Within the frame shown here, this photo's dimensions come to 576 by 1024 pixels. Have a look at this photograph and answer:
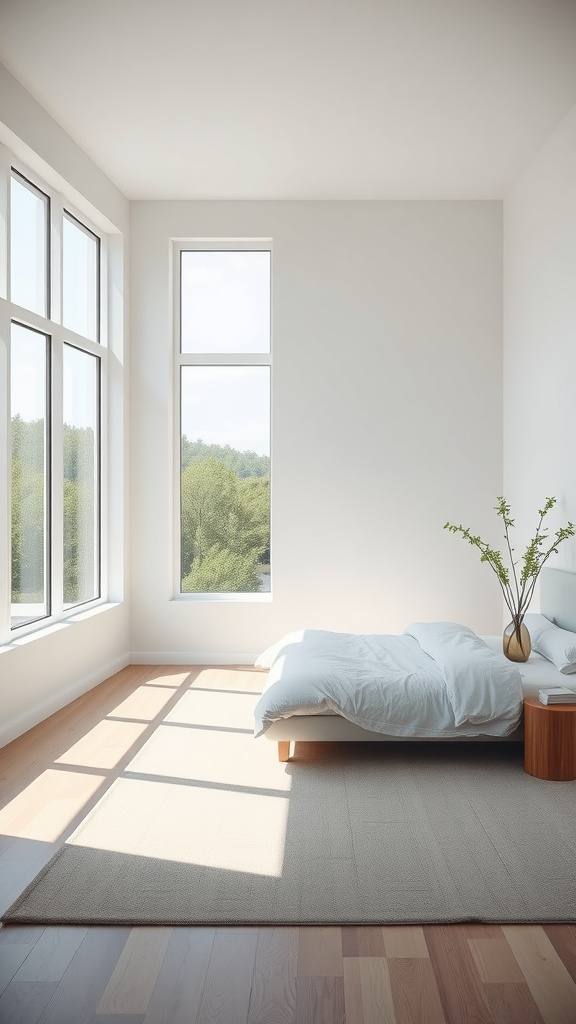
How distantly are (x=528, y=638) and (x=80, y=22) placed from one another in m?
3.83

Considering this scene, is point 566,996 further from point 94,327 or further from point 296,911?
point 94,327

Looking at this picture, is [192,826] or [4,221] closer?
[192,826]

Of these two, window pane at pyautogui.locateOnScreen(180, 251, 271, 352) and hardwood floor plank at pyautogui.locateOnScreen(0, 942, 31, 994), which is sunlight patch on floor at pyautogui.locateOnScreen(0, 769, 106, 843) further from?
window pane at pyautogui.locateOnScreen(180, 251, 271, 352)

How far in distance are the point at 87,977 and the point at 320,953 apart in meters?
0.64

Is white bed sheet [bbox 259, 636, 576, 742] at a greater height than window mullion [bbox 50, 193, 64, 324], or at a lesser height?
lesser

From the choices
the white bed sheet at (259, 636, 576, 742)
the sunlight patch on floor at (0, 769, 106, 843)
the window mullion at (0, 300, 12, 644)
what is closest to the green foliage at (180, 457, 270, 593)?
the window mullion at (0, 300, 12, 644)

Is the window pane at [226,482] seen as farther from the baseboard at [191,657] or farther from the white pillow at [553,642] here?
the white pillow at [553,642]

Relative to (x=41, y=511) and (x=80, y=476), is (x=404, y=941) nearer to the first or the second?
(x=41, y=511)

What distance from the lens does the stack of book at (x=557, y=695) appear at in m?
3.51

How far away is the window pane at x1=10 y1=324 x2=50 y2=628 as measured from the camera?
14.1ft

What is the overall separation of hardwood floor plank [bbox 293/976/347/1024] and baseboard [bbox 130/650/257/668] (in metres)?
3.95

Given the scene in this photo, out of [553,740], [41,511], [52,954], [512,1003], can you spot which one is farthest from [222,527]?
[512,1003]

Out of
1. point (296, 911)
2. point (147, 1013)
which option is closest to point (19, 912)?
point (147, 1013)

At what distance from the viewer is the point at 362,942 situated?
2.21 meters
